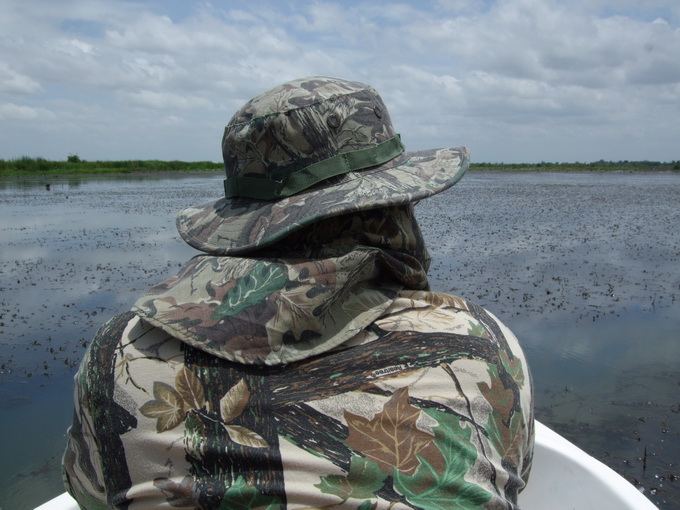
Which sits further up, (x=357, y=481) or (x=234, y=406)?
(x=234, y=406)

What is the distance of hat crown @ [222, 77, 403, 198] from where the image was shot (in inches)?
48.4

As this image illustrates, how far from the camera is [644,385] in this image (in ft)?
17.7

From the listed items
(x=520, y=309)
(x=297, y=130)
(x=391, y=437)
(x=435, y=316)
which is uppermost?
(x=297, y=130)

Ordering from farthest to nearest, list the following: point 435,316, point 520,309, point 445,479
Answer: point 520,309
point 435,316
point 445,479

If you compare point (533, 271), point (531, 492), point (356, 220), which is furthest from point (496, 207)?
point (356, 220)

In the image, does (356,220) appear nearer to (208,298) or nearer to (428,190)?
(428,190)

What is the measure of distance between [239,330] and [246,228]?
0.28 meters

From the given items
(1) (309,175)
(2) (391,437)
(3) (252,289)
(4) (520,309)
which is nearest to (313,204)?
(1) (309,175)

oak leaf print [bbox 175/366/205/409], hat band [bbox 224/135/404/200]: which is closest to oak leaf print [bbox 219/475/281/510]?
oak leaf print [bbox 175/366/205/409]

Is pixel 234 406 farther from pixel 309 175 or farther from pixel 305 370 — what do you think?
pixel 309 175

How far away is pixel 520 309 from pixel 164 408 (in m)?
7.18

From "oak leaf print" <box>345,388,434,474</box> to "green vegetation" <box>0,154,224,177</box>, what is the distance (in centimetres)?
4826

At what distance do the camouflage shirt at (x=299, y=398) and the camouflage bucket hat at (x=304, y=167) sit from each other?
0.09 meters

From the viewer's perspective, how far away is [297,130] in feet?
4.01
